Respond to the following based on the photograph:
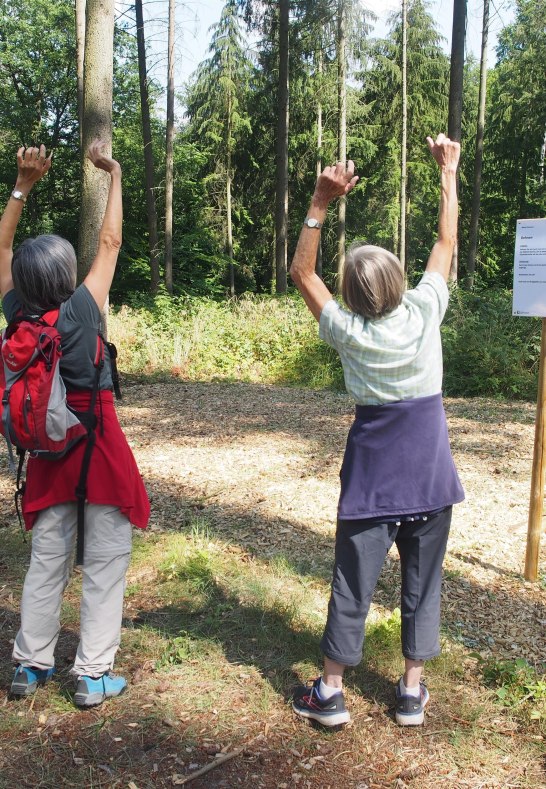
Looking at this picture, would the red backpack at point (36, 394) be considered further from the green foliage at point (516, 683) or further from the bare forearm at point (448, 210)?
the green foliage at point (516, 683)

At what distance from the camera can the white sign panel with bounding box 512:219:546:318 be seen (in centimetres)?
384

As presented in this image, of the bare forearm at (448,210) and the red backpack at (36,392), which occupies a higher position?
the bare forearm at (448,210)

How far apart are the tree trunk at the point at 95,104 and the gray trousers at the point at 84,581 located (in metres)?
3.71

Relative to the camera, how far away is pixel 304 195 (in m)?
30.0

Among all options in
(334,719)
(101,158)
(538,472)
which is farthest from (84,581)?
(538,472)

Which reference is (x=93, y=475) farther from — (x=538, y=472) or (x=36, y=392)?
(x=538, y=472)

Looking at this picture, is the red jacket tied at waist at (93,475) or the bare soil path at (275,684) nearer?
the bare soil path at (275,684)

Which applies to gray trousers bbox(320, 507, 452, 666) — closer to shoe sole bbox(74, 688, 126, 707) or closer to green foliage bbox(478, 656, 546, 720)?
green foliage bbox(478, 656, 546, 720)

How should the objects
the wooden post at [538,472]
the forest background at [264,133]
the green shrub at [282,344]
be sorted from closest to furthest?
1. the wooden post at [538,472]
2. the green shrub at [282,344]
3. the forest background at [264,133]

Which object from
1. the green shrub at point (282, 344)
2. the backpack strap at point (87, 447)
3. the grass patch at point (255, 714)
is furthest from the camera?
the green shrub at point (282, 344)

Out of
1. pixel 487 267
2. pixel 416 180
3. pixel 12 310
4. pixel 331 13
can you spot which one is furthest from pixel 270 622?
pixel 487 267

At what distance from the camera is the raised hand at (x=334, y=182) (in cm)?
255

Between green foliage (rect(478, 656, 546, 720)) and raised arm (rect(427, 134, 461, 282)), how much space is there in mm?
1787

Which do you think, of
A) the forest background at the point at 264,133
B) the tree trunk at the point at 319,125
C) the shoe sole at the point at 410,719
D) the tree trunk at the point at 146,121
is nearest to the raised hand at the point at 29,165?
the shoe sole at the point at 410,719
